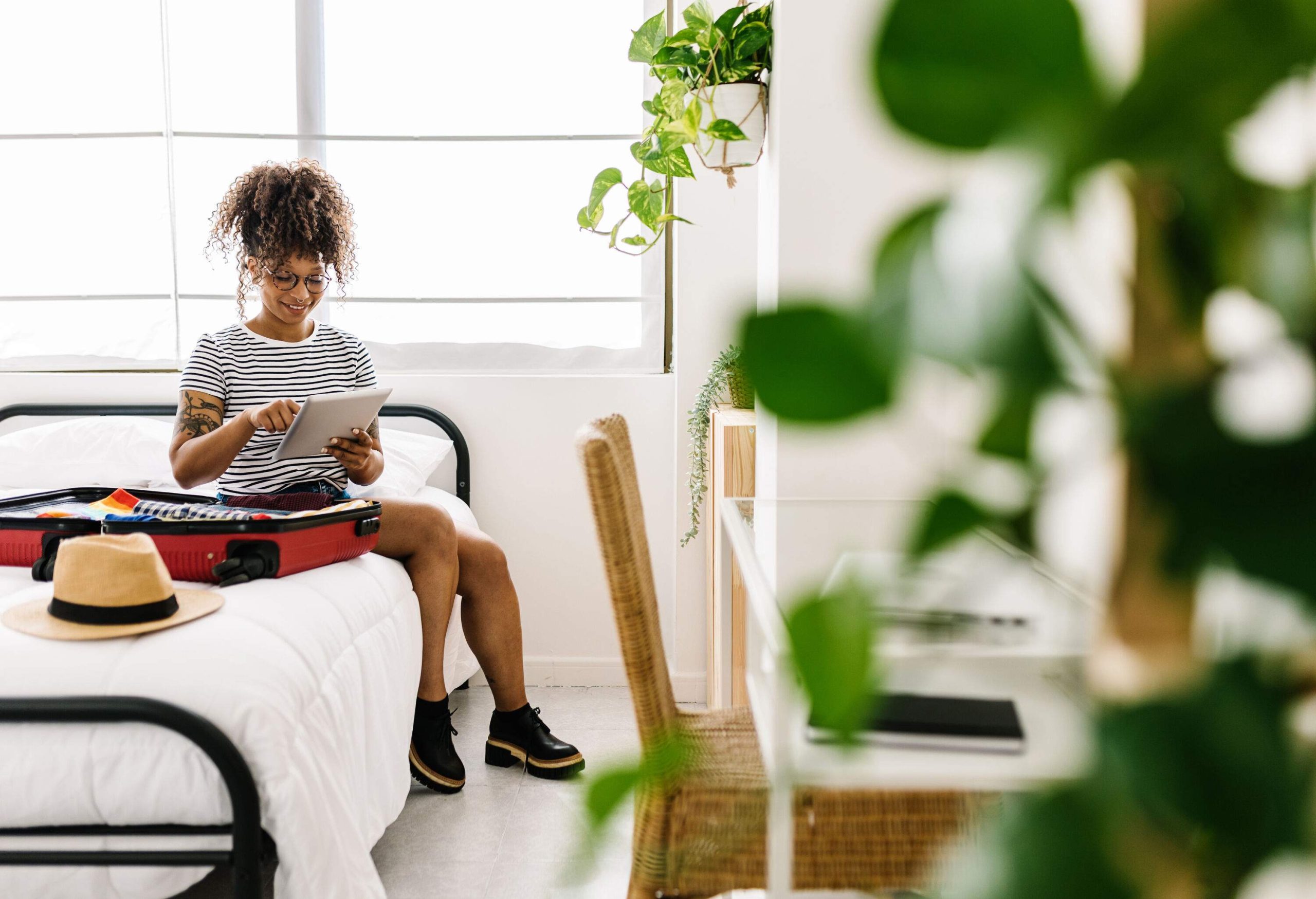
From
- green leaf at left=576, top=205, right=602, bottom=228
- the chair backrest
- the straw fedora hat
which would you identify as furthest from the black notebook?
green leaf at left=576, top=205, right=602, bottom=228

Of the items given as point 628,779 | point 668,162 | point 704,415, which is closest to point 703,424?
point 704,415

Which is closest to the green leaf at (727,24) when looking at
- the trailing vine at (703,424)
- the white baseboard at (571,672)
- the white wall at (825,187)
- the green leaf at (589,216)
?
the white wall at (825,187)

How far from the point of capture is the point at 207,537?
5.81 feet

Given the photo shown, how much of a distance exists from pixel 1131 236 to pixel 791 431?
0.21 feet

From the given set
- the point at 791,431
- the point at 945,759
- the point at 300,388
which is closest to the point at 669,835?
the point at 945,759

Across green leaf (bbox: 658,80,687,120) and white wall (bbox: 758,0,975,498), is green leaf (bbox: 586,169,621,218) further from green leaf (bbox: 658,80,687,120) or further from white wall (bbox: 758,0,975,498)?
white wall (bbox: 758,0,975,498)

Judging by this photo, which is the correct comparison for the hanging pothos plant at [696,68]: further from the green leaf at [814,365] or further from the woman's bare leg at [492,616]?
the green leaf at [814,365]

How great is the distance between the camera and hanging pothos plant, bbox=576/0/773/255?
1797 millimetres

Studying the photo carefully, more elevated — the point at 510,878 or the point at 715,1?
the point at 715,1

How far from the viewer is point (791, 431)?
0.52 feet

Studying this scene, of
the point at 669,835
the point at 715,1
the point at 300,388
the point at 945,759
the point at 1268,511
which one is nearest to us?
the point at 1268,511

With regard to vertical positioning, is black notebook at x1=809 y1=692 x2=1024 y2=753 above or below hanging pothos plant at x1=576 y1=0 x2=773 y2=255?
below

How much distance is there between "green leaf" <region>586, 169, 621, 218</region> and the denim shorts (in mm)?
844

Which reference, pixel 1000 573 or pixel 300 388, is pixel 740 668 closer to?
pixel 300 388
